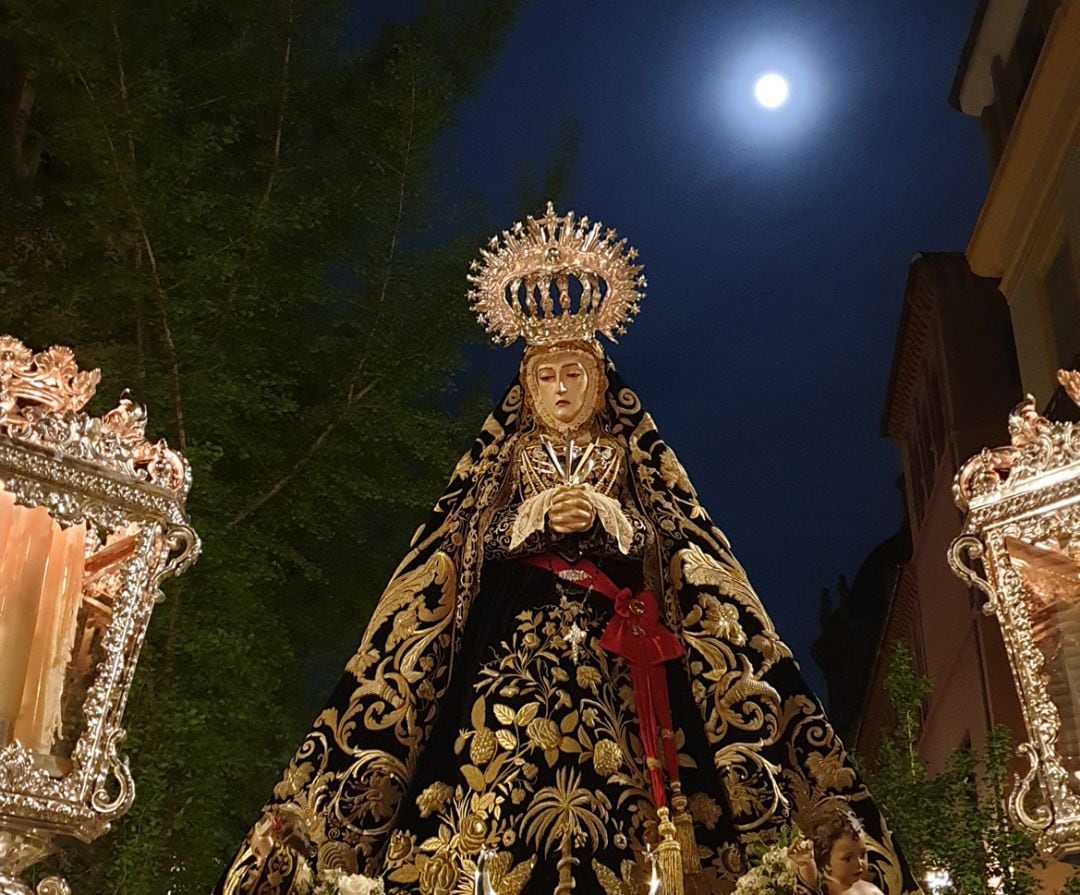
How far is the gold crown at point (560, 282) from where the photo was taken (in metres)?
4.52

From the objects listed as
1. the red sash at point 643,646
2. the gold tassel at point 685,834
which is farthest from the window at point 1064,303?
the gold tassel at point 685,834

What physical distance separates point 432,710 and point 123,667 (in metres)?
1.13

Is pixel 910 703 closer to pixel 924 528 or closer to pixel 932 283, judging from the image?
pixel 932 283

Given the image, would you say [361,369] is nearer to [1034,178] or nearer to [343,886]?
[343,886]

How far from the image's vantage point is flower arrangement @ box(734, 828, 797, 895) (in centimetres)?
287

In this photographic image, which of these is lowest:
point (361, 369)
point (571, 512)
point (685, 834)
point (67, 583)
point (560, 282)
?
point (685, 834)

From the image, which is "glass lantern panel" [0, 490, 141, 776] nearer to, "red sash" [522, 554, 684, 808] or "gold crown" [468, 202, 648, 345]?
"red sash" [522, 554, 684, 808]

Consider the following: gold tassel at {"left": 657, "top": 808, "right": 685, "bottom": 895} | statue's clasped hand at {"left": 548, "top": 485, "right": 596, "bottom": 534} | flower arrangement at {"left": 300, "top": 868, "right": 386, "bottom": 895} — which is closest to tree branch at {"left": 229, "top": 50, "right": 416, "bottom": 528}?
statue's clasped hand at {"left": 548, "top": 485, "right": 596, "bottom": 534}

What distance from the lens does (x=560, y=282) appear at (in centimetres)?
459

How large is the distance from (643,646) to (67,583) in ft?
5.45

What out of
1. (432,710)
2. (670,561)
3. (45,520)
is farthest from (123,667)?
(670,561)

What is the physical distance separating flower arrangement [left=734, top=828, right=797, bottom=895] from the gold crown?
2.07 meters

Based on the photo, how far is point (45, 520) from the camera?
2908 millimetres

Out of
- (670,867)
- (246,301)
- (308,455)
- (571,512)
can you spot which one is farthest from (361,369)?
(670,867)
